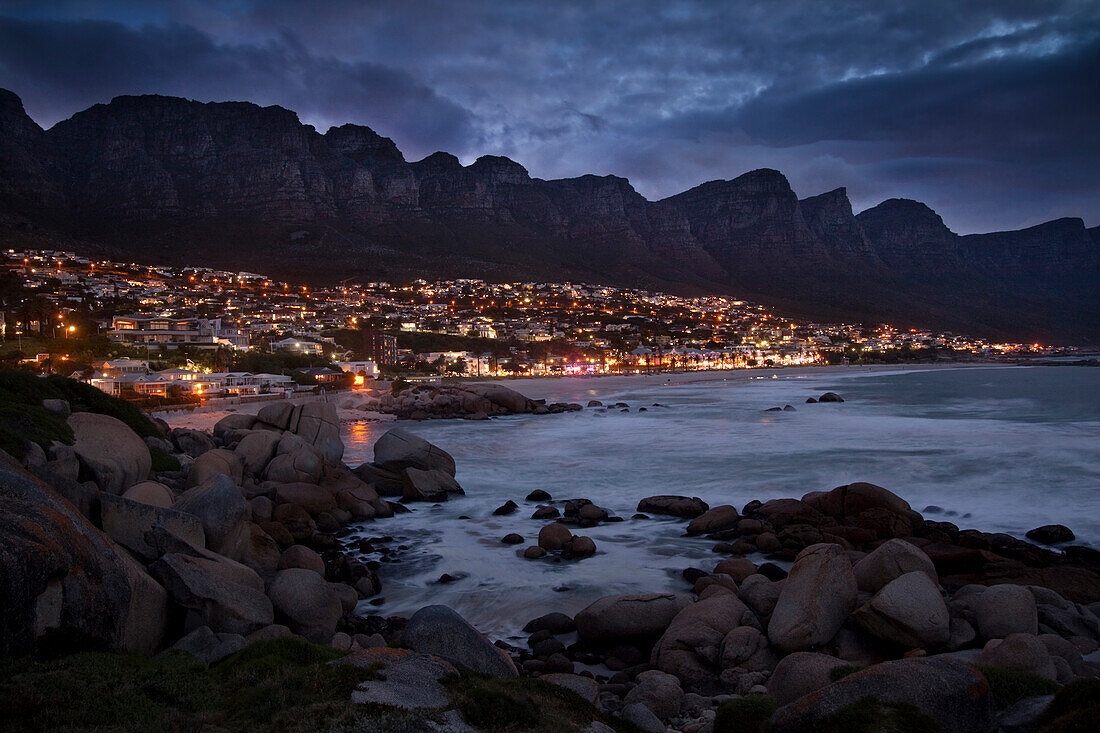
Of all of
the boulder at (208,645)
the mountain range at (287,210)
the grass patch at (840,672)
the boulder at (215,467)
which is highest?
the mountain range at (287,210)

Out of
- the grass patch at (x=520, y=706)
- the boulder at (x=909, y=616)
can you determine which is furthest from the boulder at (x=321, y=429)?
the boulder at (x=909, y=616)

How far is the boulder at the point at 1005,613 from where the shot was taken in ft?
30.1

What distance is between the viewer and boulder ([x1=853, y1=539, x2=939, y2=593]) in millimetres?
10523

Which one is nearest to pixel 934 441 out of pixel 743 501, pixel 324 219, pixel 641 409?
pixel 743 501

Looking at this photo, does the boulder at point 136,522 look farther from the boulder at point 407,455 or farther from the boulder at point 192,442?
the boulder at point 192,442

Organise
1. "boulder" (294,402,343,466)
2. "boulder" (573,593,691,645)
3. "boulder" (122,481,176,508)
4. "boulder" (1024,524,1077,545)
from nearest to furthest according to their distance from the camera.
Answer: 1. "boulder" (573,593,691,645)
2. "boulder" (122,481,176,508)
3. "boulder" (1024,524,1077,545)
4. "boulder" (294,402,343,466)

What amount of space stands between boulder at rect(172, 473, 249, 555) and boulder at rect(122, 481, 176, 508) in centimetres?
23

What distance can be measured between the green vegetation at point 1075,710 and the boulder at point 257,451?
1983 centimetres

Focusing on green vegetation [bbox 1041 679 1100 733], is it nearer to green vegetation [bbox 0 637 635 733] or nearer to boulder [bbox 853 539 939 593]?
green vegetation [bbox 0 637 635 733]

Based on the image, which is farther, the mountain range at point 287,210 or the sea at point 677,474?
the mountain range at point 287,210

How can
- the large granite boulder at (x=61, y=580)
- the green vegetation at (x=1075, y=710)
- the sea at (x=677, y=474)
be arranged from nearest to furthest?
1. the green vegetation at (x=1075, y=710)
2. the large granite boulder at (x=61, y=580)
3. the sea at (x=677, y=474)

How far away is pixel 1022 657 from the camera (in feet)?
24.2

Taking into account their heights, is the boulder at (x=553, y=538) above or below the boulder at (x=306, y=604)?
below

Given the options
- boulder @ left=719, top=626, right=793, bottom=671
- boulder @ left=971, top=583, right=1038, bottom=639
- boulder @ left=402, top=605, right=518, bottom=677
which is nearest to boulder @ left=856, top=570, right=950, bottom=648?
boulder @ left=971, top=583, right=1038, bottom=639
